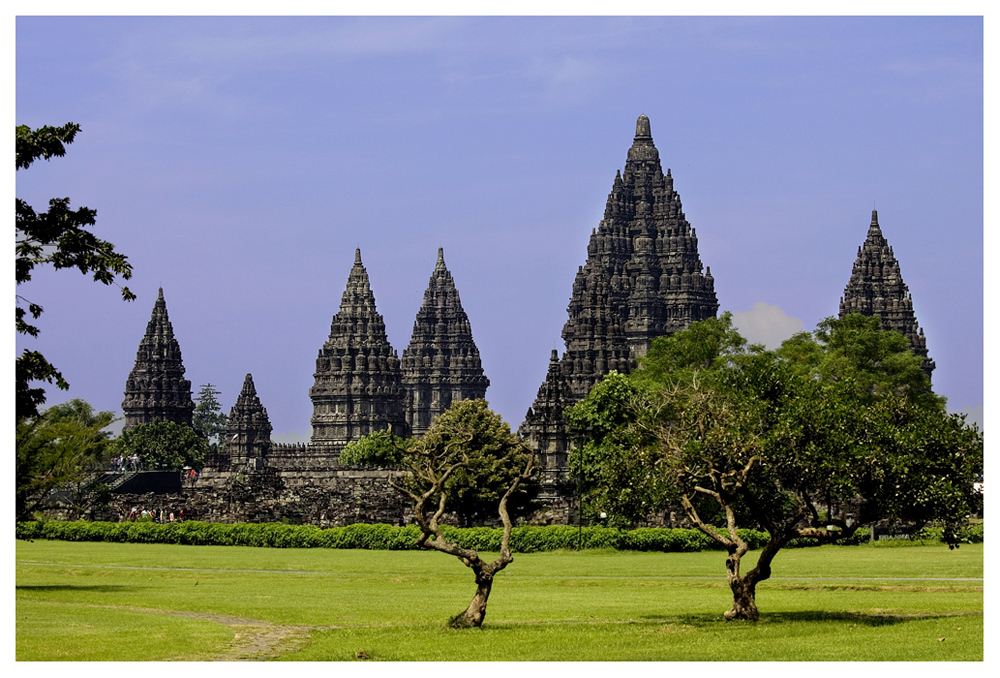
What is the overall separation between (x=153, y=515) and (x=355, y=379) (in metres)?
61.0

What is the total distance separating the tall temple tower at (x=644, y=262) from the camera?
15625cm

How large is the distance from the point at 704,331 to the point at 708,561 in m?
38.7

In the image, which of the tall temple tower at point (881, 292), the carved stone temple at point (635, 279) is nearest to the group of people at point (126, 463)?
the carved stone temple at point (635, 279)

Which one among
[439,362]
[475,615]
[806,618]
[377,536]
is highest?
[439,362]

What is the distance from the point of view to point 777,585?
171 ft

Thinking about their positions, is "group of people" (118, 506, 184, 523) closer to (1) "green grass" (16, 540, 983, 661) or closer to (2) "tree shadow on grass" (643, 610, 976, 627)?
(1) "green grass" (16, 540, 983, 661)

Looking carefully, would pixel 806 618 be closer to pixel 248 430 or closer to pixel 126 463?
pixel 126 463

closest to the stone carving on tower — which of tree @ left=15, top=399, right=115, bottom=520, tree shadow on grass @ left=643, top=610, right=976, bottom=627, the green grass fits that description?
the green grass

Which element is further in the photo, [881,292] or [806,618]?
[881,292]

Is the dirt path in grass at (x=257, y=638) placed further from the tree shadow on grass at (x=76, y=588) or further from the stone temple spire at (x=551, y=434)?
the stone temple spire at (x=551, y=434)

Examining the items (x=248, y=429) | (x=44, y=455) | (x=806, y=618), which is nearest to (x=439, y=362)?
(x=248, y=429)

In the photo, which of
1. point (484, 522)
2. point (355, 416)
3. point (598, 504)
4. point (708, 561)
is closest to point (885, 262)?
point (355, 416)

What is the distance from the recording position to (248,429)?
15988cm

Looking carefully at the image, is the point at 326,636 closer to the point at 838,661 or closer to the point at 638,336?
the point at 838,661
